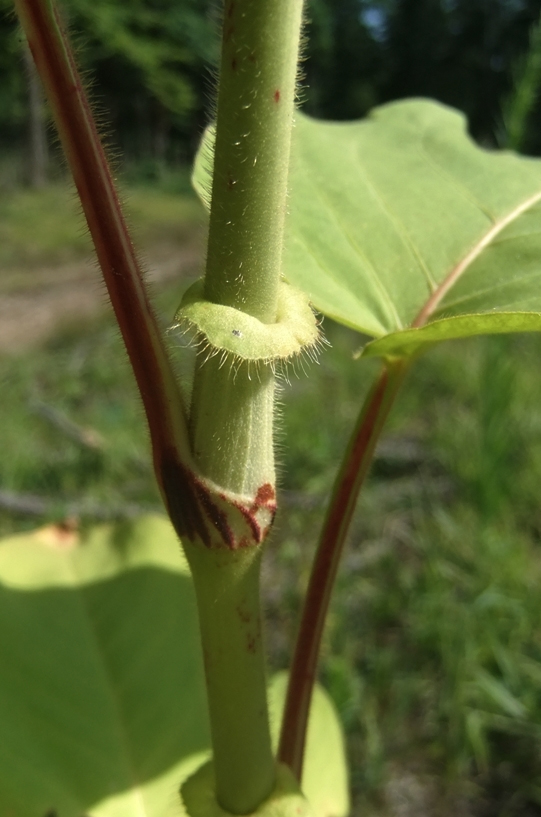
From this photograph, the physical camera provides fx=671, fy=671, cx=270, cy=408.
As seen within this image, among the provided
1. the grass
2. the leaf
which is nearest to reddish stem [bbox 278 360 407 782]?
the leaf

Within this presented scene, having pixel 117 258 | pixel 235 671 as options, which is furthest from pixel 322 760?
pixel 117 258

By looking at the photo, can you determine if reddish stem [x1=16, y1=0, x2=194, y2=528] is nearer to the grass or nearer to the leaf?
the leaf

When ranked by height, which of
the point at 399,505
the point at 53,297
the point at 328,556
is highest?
the point at 328,556

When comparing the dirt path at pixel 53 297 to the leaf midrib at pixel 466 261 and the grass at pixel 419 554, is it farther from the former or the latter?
the leaf midrib at pixel 466 261

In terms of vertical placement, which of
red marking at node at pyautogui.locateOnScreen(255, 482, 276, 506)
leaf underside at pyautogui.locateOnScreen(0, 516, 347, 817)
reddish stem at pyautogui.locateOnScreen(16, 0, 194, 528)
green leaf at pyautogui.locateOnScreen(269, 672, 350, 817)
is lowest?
green leaf at pyautogui.locateOnScreen(269, 672, 350, 817)

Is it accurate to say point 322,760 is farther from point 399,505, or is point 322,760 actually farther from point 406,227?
point 399,505

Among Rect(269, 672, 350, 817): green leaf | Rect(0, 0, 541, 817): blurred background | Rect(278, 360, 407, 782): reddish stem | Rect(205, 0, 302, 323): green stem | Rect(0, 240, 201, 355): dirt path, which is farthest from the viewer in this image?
Rect(0, 240, 201, 355): dirt path

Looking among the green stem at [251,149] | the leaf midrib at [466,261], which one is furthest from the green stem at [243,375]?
the leaf midrib at [466,261]
